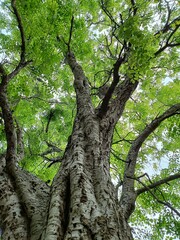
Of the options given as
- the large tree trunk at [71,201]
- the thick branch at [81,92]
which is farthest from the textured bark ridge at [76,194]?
the thick branch at [81,92]

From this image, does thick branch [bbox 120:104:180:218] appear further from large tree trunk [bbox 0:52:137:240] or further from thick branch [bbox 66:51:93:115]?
thick branch [bbox 66:51:93:115]

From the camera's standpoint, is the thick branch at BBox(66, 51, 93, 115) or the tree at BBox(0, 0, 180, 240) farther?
the thick branch at BBox(66, 51, 93, 115)

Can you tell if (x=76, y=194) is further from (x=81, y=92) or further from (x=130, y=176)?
(x=81, y=92)

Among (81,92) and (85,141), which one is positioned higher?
(81,92)

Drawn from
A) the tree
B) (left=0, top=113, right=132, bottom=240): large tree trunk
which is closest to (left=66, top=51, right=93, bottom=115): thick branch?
the tree

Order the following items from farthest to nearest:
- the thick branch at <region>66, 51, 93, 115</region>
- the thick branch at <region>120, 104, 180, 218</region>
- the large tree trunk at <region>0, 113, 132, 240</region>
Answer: the thick branch at <region>66, 51, 93, 115</region>, the thick branch at <region>120, 104, 180, 218</region>, the large tree trunk at <region>0, 113, 132, 240</region>

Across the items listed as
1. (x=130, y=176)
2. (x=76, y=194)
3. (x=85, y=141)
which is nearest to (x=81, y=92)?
(x=85, y=141)

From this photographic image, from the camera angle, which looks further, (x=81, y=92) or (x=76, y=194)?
(x=81, y=92)

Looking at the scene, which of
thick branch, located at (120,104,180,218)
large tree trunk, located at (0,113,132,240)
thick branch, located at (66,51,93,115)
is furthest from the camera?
thick branch, located at (66,51,93,115)

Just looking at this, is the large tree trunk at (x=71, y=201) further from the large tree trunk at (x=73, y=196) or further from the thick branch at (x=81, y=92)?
the thick branch at (x=81, y=92)

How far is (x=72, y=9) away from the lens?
6594 mm

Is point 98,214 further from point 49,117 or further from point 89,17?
point 89,17

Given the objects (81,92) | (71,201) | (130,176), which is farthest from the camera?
(81,92)

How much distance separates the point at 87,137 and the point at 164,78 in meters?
6.85
